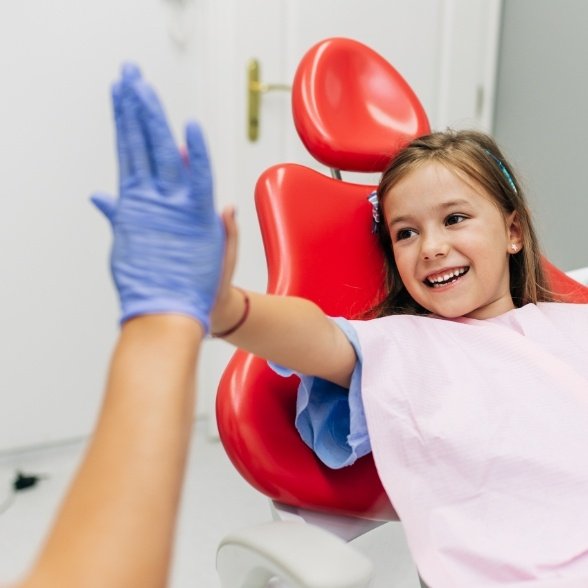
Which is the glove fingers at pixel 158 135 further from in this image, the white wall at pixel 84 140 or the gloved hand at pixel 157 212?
the white wall at pixel 84 140

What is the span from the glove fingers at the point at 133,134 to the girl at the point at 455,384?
91 mm

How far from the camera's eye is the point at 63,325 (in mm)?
1961

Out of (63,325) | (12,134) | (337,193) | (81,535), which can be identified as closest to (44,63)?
(12,134)

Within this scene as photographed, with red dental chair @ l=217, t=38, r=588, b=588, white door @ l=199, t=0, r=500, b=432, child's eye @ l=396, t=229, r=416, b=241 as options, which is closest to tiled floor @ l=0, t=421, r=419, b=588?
white door @ l=199, t=0, r=500, b=432

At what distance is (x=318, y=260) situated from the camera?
1021mm

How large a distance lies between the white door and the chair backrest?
31.1 inches

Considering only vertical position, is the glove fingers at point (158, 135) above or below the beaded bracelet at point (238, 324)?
above

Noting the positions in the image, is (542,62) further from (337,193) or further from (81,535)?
(81,535)

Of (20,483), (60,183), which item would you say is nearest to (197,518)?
(20,483)

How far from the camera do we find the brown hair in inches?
40.3

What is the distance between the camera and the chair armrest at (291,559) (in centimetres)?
60

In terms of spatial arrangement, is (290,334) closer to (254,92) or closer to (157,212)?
(157,212)

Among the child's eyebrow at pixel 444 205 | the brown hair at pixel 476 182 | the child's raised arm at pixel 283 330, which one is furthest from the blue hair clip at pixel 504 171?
the child's raised arm at pixel 283 330

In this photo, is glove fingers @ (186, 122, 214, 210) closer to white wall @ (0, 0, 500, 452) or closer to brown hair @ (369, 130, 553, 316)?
brown hair @ (369, 130, 553, 316)
